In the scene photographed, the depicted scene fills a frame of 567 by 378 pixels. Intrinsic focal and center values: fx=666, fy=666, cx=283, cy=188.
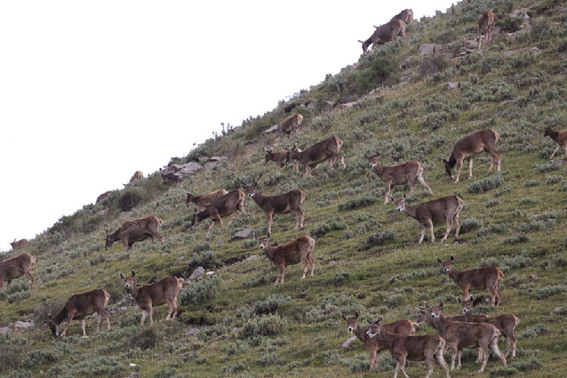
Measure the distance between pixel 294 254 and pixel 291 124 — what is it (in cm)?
2618

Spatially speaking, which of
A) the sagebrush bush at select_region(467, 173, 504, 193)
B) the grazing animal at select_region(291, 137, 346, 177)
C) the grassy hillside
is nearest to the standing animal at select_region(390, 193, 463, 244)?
the grassy hillside

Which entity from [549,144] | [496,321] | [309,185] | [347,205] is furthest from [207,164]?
[496,321]

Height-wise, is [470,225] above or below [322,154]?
below

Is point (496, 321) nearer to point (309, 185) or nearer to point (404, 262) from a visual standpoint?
point (404, 262)

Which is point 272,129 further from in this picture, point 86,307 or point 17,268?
point 86,307

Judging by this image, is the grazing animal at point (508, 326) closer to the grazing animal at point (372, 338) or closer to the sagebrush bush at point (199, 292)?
the grazing animal at point (372, 338)

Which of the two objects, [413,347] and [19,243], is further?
[19,243]

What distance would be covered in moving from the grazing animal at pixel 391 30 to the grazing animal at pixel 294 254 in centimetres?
3844

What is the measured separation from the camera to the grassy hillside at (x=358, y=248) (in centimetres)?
1814

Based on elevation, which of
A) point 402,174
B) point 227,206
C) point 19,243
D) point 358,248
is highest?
point 19,243

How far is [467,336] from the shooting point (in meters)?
13.9

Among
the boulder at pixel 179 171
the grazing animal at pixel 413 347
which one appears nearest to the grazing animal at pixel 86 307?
the grazing animal at pixel 413 347

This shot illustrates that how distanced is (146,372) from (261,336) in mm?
3443

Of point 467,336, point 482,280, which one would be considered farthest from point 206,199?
point 467,336
